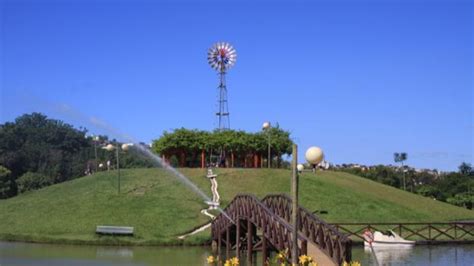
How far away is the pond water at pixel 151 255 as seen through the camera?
110 ft

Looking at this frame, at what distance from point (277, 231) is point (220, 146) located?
46.8 metres

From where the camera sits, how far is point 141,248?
137ft

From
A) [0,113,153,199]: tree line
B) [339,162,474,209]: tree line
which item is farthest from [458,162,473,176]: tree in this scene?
[0,113,153,199]: tree line

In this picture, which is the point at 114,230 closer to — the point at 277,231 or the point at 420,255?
the point at 277,231

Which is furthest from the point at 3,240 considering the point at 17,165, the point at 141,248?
the point at 17,165

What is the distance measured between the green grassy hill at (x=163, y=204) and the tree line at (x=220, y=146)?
16.0 feet

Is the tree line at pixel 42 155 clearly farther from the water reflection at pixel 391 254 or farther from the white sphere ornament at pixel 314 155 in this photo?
the white sphere ornament at pixel 314 155

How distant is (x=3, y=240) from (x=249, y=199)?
76.3ft

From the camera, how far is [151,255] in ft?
123

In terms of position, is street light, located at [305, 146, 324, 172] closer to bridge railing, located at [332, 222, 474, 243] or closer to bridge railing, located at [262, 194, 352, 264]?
bridge railing, located at [262, 194, 352, 264]

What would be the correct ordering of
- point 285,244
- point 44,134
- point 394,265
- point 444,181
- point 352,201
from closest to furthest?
1. point 285,244
2. point 394,265
3. point 352,201
4. point 444,181
5. point 44,134

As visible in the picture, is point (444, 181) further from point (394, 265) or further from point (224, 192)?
point (394, 265)

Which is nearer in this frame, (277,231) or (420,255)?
(277,231)

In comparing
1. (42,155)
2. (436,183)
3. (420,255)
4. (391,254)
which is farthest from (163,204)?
(436,183)
